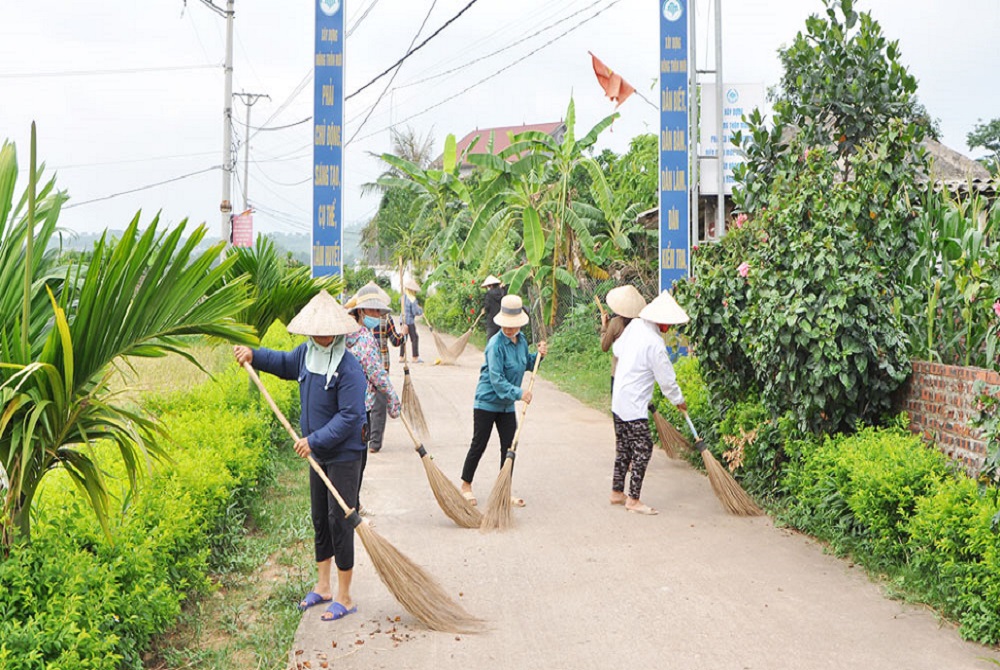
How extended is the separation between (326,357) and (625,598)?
2179mm

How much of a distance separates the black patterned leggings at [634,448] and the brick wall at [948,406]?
1.89m

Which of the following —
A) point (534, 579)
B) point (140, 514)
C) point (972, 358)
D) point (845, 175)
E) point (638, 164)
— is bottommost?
point (534, 579)

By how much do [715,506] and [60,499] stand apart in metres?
4.97

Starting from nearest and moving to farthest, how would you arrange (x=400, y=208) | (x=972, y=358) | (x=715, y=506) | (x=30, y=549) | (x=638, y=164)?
1. (x=30, y=549)
2. (x=972, y=358)
3. (x=715, y=506)
4. (x=638, y=164)
5. (x=400, y=208)

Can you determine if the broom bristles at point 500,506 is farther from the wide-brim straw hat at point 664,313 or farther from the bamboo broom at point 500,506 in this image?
the wide-brim straw hat at point 664,313

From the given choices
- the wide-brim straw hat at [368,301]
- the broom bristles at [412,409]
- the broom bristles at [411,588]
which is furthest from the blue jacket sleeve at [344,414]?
the broom bristles at [412,409]

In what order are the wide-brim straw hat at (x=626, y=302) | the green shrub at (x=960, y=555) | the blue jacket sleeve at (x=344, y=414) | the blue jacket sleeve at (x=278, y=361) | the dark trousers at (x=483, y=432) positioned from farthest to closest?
the wide-brim straw hat at (x=626, y=302) < the dark trousers at (x=483, y=432) < the blue jacket sleeve at (x=278, y=361) < the blue jacket sleeve at (x=344, y=414) < the green shrub at (x=960, y=555)

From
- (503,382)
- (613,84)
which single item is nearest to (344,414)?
(503,382)

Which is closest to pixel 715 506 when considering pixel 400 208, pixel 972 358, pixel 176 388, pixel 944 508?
pixel 972 358

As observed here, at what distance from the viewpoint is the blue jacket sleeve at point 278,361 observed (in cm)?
552

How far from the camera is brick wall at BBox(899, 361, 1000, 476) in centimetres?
578

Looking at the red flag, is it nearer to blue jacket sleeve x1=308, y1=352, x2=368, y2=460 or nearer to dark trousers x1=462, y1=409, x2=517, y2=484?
dark trousers x1=462, y1=409, x2=517, y2=484

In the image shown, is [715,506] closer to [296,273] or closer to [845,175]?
[845,175]

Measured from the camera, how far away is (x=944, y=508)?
201 inches
